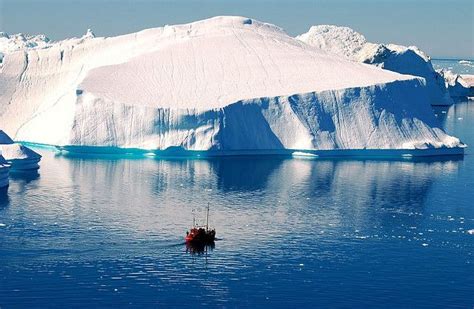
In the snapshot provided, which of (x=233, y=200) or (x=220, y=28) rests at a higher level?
(x=220, y=28)

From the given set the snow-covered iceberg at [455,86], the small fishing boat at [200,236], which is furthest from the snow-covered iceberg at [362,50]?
the small fishing boat at [200,236]

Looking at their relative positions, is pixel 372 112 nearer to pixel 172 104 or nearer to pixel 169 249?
pixel 172 104

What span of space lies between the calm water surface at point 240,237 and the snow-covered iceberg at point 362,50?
33.3 meters

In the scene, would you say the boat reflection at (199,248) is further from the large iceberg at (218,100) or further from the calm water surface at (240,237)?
the large iceberg at (218,100)

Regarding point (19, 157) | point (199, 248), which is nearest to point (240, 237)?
point (199, 248)

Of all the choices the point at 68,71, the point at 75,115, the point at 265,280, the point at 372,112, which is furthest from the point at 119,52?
the point at 265,280

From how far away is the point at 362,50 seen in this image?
251 feet

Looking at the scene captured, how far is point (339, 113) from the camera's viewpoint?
48594 mm

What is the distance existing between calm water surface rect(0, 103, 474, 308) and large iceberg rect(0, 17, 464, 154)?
286 cm

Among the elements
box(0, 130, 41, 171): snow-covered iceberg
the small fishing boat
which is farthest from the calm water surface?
box(0, 130, 41, 171): snow-covered iceberg

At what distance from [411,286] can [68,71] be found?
36309mm

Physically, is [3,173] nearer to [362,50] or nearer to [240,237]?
[240,237]

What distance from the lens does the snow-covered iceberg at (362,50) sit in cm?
7619

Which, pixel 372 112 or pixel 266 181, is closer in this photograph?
pixel 266 181
